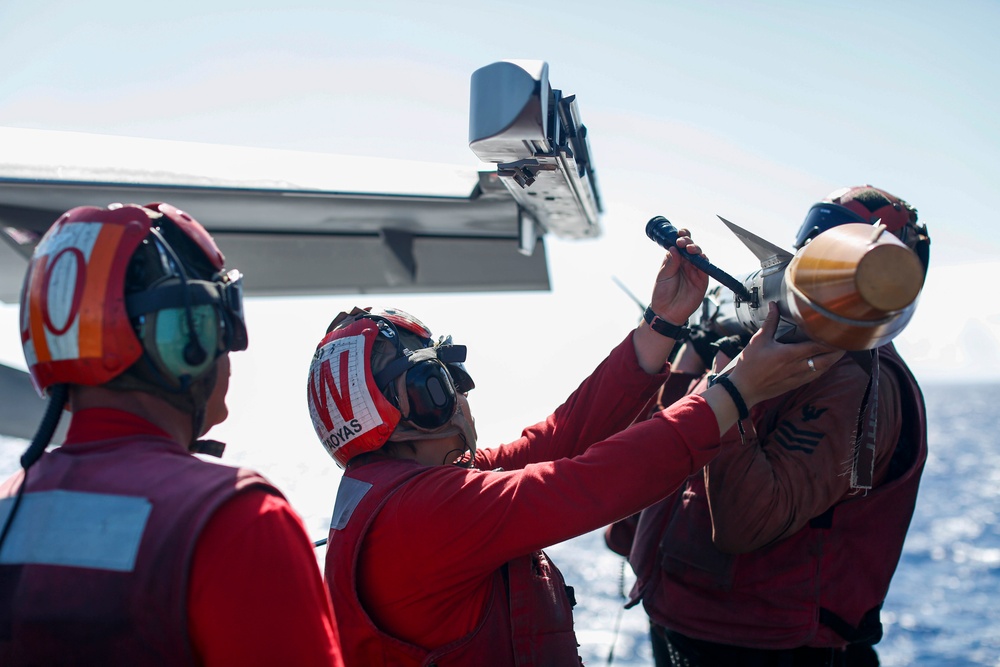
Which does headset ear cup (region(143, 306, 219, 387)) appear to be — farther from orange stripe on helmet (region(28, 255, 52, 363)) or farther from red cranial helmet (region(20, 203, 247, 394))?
orange stripe on helmet (region(28, 255, 52, 363))

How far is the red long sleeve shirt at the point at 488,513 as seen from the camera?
180 cm

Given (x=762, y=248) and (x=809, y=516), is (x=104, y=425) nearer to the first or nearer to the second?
(x=762, y=248)

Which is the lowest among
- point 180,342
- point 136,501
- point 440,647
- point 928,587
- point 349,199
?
point 928,587

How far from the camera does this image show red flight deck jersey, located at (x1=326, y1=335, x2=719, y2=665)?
180 cm

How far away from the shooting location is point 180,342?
144cm

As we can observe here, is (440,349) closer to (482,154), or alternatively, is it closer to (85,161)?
(482,154)

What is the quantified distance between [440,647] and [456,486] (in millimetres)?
442

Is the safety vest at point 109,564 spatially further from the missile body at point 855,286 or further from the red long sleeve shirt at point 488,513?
the missile body at point 855,286

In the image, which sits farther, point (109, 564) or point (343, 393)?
point (343, 393)

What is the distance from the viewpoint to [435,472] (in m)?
1.97

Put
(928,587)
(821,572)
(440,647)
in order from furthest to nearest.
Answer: (928,587), (821,572), (440,647)

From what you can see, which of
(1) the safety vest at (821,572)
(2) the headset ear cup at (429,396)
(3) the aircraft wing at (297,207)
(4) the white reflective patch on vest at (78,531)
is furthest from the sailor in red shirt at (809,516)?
(4) the white reflective patch on vest at (78,531)

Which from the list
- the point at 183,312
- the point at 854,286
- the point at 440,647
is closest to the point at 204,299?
the point at 183,312

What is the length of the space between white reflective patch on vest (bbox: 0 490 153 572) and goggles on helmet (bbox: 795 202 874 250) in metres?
1.98
